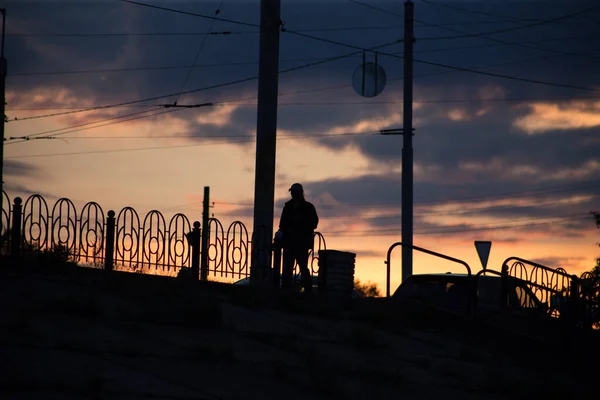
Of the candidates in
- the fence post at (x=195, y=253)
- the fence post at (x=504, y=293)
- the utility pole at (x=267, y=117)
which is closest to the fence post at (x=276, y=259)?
the utility pole at (x=267, y=117)

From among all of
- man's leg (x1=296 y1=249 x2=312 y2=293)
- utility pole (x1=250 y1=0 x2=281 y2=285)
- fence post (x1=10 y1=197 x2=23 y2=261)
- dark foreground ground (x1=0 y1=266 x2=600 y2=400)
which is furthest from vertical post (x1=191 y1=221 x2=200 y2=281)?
fence post (x1=10 y1=197 x2=23 y2=261)

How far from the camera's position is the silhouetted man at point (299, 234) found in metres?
20.0

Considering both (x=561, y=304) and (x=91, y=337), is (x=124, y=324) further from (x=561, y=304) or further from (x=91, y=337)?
(x=561, y=304)

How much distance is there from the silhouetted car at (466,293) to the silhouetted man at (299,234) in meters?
1.92

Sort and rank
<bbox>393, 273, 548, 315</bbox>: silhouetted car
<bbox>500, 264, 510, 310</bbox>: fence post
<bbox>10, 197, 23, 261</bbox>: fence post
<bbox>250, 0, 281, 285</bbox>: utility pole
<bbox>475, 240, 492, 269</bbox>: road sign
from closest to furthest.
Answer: <bbox>10, 197, 23, 261</bbox>: fence post → <bbox>393, 273, 548, 315</bbox>: silhouetted car → <bbox>500, 264, 510, 310</bbox>: fence post → <bbox>250, 0, 281, 285</bbox>: utility pole → <bbox>475, 240, 492, 269</bbox>: road sign

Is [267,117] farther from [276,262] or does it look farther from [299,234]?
[276,262]

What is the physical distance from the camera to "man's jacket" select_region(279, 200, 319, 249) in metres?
20.0

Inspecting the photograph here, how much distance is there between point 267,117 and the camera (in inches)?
850

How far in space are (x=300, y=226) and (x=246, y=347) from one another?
687cm

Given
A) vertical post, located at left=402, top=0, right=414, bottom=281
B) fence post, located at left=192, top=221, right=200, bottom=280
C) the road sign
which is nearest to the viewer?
fence post, located at left=192, top=221, right=200, bottom=280

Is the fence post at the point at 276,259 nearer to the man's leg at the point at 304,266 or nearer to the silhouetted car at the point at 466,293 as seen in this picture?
the man's leg at the point at 304,266

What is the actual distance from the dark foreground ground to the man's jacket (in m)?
2.19

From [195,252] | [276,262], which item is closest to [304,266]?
[276,262]

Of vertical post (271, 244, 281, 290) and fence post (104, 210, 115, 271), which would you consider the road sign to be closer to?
vertical post (271, 244, 281, 290)
